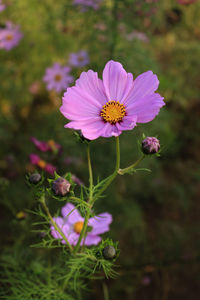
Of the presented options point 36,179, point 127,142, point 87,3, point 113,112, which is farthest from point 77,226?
point 87,3

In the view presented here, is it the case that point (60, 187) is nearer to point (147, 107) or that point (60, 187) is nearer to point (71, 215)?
point (147, 107)

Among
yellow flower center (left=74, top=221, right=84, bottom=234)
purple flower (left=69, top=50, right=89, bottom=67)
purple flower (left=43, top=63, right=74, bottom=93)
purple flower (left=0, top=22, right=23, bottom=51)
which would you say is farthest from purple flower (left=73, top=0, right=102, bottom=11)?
yellow flower center (left=74, top=221, right=84, bottom=234)

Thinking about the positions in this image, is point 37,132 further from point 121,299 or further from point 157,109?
point 157,109

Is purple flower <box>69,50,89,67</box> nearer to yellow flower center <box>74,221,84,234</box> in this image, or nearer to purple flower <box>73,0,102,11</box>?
purple flower <box>73,0,102,11</box>

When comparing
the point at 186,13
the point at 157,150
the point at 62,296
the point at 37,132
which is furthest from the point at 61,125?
the point at 186,13

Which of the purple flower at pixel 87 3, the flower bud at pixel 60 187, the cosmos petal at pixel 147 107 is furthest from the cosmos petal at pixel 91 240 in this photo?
the purple flower at pixel 87 3
